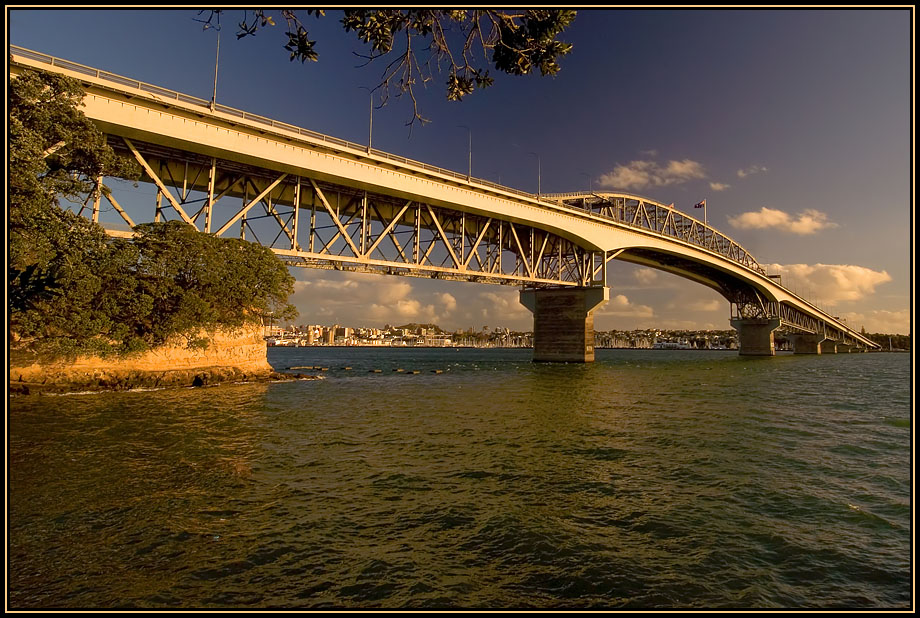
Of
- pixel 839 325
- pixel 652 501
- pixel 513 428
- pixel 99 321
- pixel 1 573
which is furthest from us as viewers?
pixel 839 325

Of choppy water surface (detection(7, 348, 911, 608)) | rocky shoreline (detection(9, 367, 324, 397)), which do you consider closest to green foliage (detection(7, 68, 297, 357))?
rocky shoreline (detection(9, 367, 324, 397))

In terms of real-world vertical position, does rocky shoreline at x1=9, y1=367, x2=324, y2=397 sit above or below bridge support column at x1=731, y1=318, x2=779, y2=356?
below

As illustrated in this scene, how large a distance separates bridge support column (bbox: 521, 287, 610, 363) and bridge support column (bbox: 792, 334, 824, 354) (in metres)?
95.6

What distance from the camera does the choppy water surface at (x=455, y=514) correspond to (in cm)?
569

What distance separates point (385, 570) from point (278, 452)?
7.82 meters

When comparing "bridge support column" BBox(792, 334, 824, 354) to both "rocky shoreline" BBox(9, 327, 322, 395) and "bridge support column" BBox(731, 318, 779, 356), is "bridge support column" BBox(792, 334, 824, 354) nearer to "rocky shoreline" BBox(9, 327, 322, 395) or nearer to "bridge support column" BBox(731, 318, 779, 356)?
"bridge support column" BBox(731, 318, 779, 356)

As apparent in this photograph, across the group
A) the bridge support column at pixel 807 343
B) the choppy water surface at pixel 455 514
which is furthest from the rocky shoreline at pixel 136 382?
the bridge support column at pixel 807 343

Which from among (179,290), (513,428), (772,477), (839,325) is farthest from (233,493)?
(839,325)

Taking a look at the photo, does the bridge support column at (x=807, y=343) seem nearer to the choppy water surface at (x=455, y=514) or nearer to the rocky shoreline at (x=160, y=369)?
the choppy water surface at (x=455, y=514)

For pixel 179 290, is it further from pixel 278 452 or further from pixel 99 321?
pixel 278 452

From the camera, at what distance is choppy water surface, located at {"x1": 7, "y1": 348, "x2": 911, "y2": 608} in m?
5.69

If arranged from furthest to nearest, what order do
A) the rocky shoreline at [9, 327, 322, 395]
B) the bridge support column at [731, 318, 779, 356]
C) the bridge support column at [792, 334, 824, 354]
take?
the bridge support column at [792, 334, 824, 354] → the bridge support column at [731, 318, 779, 356] → the rocky shoreline at [9, 327, 322, 395]

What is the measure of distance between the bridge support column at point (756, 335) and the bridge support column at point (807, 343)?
2842cm
